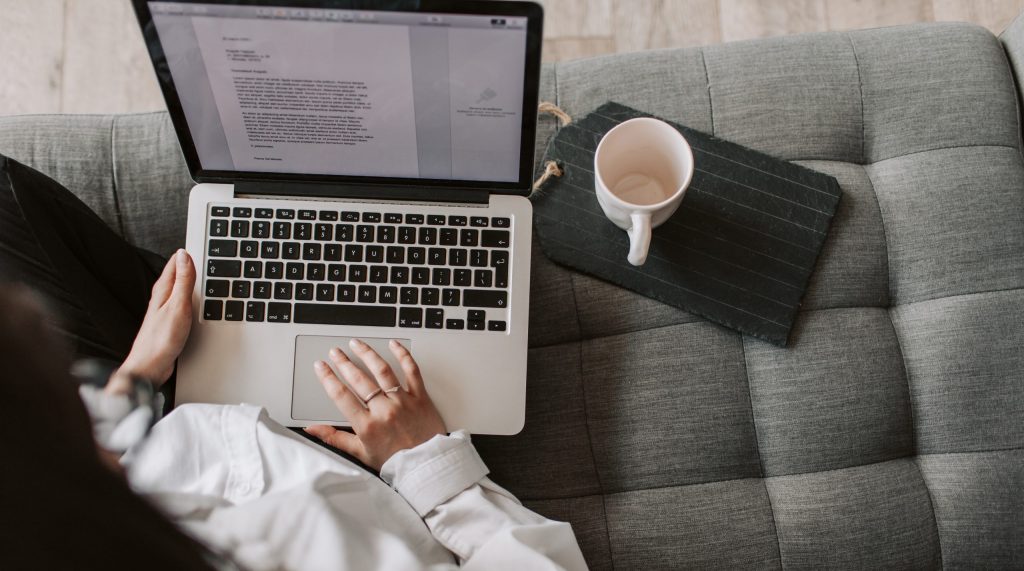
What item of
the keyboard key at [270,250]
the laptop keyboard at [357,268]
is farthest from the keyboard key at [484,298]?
the keyboard key at [270,250]

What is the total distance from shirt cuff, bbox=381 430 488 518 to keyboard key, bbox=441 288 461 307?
0.46 ft

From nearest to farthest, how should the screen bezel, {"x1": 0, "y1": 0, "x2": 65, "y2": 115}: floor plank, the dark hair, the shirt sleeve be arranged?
the dark hair < the screen bezel < the shirt sleeve < {"x1": 0, "y1": 0, "x2": 65, "y2": 115}: floor plank

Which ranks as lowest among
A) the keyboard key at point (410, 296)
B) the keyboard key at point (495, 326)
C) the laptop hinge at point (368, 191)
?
the keyboard key at point (495, 326)

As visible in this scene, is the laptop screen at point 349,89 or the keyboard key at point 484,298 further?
the keyboard key at point 484,298

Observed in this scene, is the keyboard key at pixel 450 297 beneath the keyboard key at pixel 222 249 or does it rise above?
beneath

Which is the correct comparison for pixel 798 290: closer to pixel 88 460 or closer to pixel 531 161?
pixel 531 161

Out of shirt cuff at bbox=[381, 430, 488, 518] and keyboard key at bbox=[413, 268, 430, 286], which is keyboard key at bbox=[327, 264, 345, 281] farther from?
shirt cuff at bbox=[381, 430, 488, 518]

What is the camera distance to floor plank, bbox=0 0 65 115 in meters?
1.22

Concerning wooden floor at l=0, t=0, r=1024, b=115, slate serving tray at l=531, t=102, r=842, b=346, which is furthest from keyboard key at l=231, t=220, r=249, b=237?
wooden floor at l=0, t=0, r=1024, b=115

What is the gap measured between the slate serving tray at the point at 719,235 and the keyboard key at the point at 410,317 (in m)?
0.17

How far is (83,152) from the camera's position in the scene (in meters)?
0.84

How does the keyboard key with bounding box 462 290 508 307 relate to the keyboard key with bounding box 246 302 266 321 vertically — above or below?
above

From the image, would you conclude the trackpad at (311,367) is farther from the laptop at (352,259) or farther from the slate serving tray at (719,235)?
the slate serving tray at (719,235)

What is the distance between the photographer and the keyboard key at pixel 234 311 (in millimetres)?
724
